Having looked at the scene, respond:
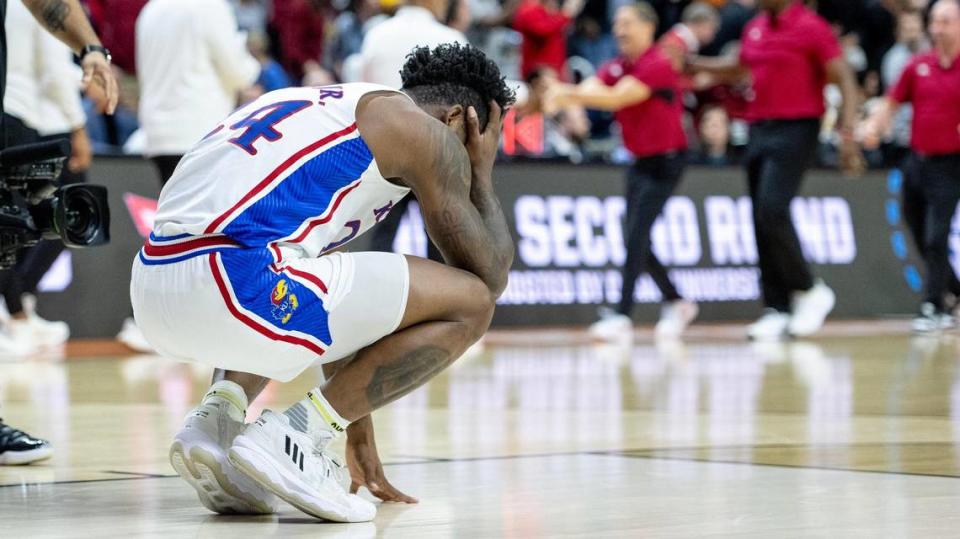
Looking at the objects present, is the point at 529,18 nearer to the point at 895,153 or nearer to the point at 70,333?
the point at 895,153

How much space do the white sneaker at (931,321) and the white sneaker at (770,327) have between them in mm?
916

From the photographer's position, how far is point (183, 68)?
8734 millimetres

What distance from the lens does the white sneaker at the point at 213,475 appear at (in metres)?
3.47

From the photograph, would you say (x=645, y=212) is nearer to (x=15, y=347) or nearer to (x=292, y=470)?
(x=15, y=347)

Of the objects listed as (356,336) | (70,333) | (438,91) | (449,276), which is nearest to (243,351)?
(356,336)

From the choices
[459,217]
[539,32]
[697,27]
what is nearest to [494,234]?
[459,217]

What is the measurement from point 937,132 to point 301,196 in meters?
8.10

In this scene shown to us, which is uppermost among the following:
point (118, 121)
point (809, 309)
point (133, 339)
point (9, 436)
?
point (118, 121)

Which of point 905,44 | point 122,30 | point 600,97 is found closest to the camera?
point 600,97

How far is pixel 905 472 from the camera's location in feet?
13.2

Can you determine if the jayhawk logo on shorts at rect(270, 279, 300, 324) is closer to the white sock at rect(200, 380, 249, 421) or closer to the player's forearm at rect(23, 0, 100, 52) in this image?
Result: the white sock at rect(200, 380, 249, 421)

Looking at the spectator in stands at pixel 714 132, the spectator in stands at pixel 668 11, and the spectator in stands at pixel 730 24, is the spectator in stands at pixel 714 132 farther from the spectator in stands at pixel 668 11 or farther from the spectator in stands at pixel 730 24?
the spectator in stands at pixel 668 11

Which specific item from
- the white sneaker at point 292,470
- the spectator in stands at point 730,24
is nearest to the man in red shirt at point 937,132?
the spectator in stands at point 730,24

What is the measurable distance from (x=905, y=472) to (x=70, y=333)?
6.53 m
